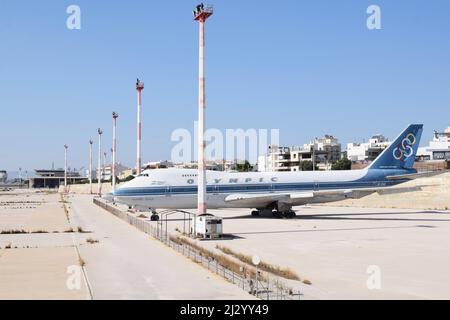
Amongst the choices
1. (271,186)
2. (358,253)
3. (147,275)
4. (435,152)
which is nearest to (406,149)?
(271,186)

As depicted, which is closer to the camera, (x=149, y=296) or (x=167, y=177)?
(x=149, y=296)

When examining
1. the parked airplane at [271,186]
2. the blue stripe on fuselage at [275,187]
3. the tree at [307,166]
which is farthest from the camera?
the tree at [307,166]

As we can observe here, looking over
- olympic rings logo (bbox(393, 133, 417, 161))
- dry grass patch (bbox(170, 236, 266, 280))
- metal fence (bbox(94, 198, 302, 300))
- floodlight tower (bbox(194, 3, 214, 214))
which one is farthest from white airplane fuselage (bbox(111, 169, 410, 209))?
metal fence (bbox(94, 198, 302, 300))

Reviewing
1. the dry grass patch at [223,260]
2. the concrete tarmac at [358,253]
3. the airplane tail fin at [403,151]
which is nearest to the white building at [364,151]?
the airplane tail fin at [403,151]

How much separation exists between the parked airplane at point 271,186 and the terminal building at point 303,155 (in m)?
104

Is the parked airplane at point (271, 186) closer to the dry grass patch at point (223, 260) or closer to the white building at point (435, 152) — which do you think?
the dry grass patch at point (223, 260)

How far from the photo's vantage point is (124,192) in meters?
48.2

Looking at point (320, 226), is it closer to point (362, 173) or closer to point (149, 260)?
point (362, 173)

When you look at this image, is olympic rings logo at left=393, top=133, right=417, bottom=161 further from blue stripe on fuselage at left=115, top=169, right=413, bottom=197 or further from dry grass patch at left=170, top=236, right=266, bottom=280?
dry grass patch at left=170, top=236, right=266, bottom=280

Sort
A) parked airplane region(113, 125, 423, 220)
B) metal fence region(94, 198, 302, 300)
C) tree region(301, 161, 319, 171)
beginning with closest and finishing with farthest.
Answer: metal fence region(94, 198, 302, 300) → parked airplane region(113, 125, 423, 220) → tree region(301, 161, 319, 171)

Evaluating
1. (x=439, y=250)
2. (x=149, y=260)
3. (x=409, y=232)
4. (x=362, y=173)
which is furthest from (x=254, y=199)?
(x=149, y=260)

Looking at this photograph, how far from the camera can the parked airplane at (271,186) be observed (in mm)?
48969

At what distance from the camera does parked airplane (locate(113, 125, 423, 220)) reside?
49.0 meters

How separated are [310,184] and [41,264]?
Result: 116ft
